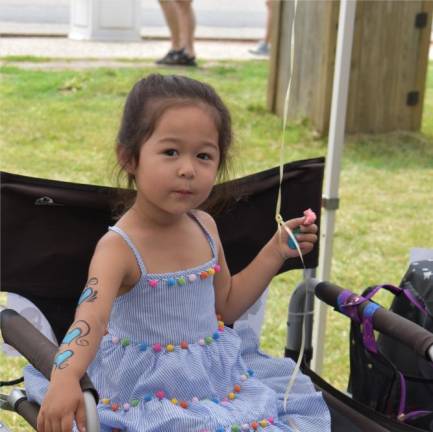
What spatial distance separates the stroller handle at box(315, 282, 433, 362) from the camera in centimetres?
187

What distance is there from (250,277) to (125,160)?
0.42 metres

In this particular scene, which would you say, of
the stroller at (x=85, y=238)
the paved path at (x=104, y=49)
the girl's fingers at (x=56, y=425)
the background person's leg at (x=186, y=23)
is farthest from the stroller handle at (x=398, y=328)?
the paved path at (x=104, y=49)

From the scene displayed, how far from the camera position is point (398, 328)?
1.96m

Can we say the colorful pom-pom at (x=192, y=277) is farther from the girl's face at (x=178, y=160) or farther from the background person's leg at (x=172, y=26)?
the background person's leg at (x=172, y=26)

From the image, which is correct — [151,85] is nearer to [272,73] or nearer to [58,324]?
[58,324]

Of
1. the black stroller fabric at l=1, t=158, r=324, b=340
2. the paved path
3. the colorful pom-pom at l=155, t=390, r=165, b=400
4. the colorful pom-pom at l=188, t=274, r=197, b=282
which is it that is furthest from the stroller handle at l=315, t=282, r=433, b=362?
the paved path

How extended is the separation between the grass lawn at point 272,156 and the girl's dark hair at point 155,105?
1491 millimetres

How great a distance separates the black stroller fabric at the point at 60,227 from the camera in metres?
2.00

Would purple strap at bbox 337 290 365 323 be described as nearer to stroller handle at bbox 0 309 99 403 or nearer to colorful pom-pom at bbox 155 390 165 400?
colorful pom-pom at bbox 155 390 165 400

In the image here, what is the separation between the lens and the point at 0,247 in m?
1.98

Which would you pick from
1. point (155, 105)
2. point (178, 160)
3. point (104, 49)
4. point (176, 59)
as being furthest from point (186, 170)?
A: point (104, 49)

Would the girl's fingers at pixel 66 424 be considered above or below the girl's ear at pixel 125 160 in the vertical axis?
below

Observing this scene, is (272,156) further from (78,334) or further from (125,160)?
(78,334)

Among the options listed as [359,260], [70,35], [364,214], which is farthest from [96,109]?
[70,35]
